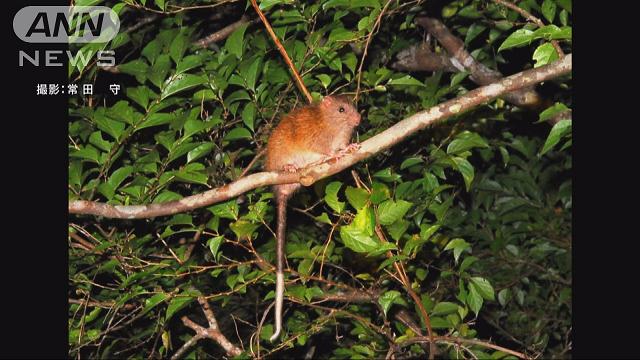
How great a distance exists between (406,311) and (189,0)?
2.53m

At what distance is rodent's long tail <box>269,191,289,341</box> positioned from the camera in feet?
11.6

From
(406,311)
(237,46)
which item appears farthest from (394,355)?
(237,46)

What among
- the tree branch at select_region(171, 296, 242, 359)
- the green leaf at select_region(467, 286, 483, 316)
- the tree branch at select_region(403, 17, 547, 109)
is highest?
the tree branch at select_region(403, 17, 547, 109)

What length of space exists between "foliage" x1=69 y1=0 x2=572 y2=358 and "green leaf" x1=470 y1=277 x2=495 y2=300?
1 cm

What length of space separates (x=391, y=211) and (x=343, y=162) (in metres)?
0.34

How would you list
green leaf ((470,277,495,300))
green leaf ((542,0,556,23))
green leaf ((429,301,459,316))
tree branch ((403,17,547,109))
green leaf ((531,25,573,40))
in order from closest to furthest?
1. green leaf ((531,25,573,40))
2. green leaf ((542,0,556,23))
3. green leaf ((470,277,495,300))
4. green leaf ((429,301,459,316))
5. tree branch ((403,17,547,109))

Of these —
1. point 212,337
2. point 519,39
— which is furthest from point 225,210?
point 519,39

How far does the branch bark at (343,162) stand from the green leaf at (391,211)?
0.31 meters

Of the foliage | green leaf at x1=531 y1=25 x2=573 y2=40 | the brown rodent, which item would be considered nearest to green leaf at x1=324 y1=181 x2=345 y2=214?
the foliage

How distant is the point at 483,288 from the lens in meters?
3.78

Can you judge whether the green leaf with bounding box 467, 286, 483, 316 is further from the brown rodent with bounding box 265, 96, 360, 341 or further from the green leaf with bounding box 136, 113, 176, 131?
the green leaf with bounding box 136, 113, 176, 131

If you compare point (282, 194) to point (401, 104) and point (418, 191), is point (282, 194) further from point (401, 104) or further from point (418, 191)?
point (401, 104)

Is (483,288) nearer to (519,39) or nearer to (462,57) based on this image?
(519,39)

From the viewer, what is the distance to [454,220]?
591 centimetres
